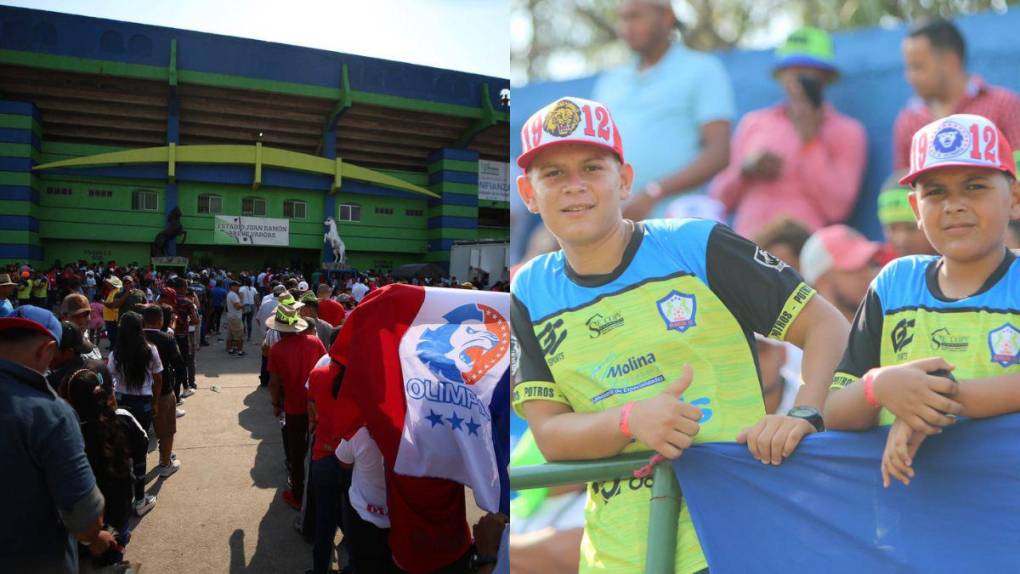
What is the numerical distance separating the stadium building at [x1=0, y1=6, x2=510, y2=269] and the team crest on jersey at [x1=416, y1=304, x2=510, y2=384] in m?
4.00

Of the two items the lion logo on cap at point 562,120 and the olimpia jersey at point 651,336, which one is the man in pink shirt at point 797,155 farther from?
the lion logo on cap at point 562,120

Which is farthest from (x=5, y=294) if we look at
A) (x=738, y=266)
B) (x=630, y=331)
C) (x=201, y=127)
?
Result: (x=738, y=266)

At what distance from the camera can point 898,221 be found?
54.6 inches

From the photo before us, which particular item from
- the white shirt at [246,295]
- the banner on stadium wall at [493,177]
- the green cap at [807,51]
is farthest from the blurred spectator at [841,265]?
the white shirt at [246,295]

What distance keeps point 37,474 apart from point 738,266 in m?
1.98

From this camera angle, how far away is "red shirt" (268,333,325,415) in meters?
3.97

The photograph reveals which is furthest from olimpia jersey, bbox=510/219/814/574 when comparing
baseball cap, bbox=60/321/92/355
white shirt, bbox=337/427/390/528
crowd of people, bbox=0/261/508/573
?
baseball cap, bbox=60/321/92/355

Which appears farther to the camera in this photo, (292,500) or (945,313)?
(292,500)

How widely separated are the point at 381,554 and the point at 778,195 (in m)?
2.09

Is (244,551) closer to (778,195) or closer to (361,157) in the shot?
(778,195)

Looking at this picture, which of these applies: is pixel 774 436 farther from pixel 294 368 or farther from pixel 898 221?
pixel 294 368

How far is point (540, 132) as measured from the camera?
161cm

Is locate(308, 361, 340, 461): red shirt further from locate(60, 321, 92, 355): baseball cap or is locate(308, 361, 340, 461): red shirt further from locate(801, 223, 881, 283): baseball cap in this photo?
locate(801, 223, 881, 283): baseball cap

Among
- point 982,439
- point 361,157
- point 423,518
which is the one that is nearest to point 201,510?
point 423,518
